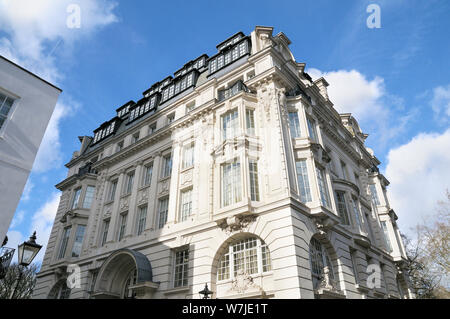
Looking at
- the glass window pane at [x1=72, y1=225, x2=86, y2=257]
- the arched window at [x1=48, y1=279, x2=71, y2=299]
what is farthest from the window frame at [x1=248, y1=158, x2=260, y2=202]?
the arched window at [x1=48, y1=279, x2=71, y2=299]

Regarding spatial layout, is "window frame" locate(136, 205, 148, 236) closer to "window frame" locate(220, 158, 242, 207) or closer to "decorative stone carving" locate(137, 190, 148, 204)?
"decorative stone carving" locate(137, 190, 148, 204)

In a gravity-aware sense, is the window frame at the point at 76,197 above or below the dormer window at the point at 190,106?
below

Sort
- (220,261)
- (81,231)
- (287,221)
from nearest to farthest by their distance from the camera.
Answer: (287,221) → (220,261) → (81,231)

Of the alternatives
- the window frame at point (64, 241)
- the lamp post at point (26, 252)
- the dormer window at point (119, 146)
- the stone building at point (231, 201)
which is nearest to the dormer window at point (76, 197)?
the stone building at point (231, 201)

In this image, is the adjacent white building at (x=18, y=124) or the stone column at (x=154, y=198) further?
the stone column at (x=154, y=198)

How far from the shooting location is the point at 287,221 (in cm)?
1555

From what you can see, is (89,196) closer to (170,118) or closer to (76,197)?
(76,197)

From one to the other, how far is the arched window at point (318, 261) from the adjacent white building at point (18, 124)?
15064 mm

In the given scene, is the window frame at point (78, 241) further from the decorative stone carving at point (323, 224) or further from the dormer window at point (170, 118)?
the decorative stone carving at point (323, 224)

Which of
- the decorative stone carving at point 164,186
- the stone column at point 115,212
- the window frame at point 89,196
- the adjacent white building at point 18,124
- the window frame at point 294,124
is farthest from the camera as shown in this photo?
the window frame at point 89,196

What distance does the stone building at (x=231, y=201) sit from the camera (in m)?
16.7
